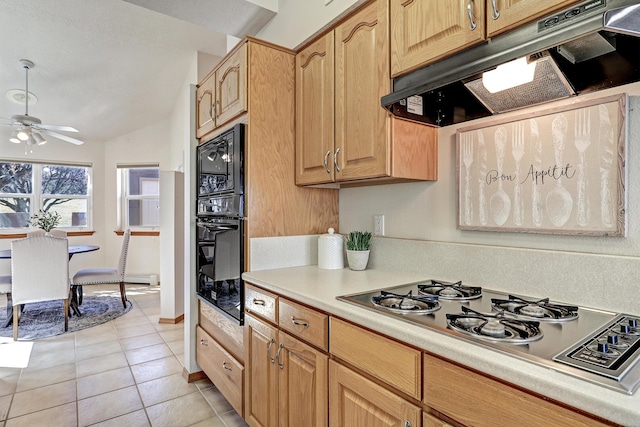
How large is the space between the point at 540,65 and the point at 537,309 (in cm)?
77

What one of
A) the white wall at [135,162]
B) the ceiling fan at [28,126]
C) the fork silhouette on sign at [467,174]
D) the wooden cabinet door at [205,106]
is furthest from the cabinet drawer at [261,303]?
the white wall at [135,162]

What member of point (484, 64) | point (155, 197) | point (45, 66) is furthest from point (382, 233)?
point (155, 197)

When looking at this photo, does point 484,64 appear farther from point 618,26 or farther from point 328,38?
point 328,38

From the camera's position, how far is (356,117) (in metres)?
1.62

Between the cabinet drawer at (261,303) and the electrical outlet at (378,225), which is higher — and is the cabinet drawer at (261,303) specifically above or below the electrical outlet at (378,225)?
below

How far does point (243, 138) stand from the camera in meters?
1.89

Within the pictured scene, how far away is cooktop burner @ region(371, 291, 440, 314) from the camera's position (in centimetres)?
111

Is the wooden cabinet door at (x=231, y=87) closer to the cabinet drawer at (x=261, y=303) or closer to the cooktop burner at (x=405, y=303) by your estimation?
the cabinet drawer at (x=261, y=303)

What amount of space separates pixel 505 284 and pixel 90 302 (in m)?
5.17

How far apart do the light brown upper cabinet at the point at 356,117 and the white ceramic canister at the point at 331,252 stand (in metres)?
0.33

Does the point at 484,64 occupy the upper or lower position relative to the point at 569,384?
upper

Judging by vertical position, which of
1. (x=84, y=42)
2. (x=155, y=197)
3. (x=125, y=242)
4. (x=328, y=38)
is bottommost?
(x=125, y=242)

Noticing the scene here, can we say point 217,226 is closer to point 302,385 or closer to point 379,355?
point 302,385

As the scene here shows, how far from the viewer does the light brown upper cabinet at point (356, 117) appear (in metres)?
1.50
